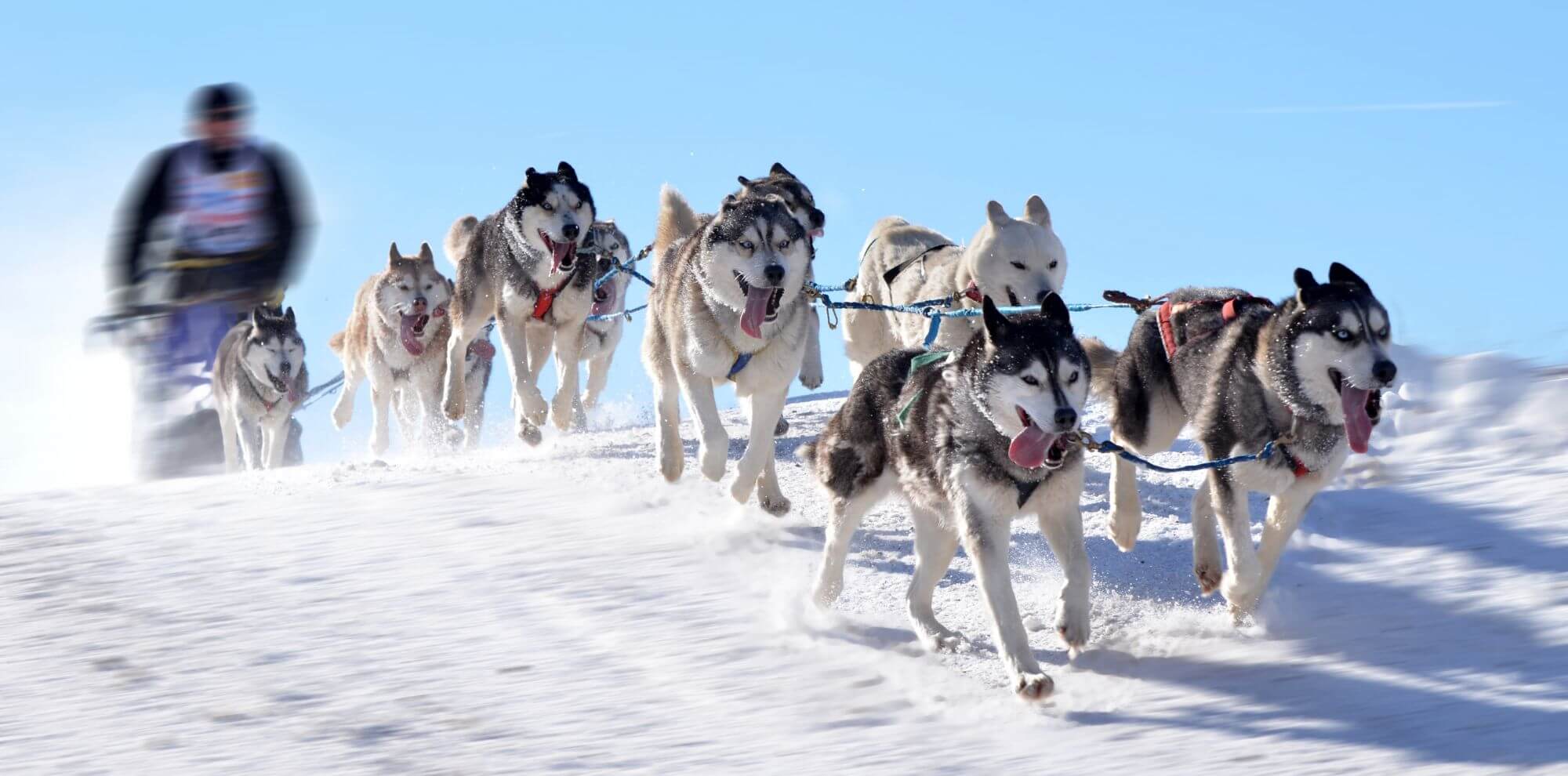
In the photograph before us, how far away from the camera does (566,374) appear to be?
29.5 feet

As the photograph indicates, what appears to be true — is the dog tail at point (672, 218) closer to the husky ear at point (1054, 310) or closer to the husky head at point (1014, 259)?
the husky head at point (1014, 259)

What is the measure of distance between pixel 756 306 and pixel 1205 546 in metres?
1.95

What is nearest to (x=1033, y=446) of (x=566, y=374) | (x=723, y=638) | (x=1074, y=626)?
(x=1074, y=626)

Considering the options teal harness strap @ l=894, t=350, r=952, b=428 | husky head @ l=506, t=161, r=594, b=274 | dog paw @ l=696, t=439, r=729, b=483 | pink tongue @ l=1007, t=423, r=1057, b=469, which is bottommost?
dog paw @ l=696, t=439, r=729, b=483

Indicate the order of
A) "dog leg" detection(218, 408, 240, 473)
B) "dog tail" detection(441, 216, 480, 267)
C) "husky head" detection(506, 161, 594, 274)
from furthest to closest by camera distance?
"dog leg" detection(218, 408, 240, 473) < "dog tail" detection(441, 216, 480, 267) < "husky head" detection(506, 161, 594, 274)

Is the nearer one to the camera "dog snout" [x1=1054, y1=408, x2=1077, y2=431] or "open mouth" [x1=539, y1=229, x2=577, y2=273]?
"dog snout" [x1=1054, y1=408, x2=1077, y2=431]

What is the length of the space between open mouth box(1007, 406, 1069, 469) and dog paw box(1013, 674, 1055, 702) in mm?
582

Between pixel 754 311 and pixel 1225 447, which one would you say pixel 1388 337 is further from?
pixel 754 311

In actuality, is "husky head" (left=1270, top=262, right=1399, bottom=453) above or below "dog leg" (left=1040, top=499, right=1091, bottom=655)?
above

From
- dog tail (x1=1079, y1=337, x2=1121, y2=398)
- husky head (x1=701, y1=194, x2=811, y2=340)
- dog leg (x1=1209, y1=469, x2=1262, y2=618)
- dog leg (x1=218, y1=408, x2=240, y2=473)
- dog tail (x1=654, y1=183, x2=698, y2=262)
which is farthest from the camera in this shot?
dog leg (x1=218, y1=408, x2=240, y2=473)

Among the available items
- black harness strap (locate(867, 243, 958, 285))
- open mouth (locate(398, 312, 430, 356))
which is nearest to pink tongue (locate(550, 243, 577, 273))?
black harness strap (locate(867, 243, 958, 285))

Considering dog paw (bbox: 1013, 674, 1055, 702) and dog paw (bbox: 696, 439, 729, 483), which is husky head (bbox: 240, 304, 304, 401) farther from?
dog paw (bbox: 1013, 674, 1055, 702)

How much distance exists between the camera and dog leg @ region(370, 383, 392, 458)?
11.5m

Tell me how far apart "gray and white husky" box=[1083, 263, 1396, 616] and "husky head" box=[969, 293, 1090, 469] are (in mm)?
594
